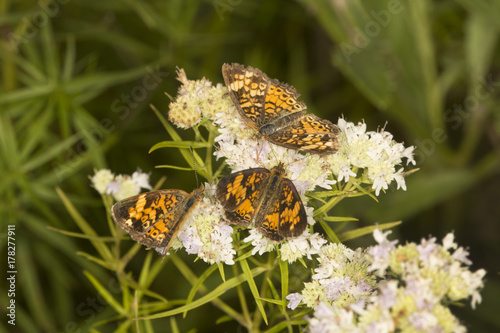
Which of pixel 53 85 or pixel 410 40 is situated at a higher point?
pixel 410 40

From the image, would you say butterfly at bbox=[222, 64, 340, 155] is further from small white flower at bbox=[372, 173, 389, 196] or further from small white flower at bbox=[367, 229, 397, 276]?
small white flower at bbox=[367, 229, 397, 276]

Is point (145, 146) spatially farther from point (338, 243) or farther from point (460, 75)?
point (460, 75)

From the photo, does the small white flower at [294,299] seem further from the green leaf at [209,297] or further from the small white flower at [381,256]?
the small white flower at [381,256]

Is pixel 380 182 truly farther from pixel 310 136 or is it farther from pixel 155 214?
pixel 155 214

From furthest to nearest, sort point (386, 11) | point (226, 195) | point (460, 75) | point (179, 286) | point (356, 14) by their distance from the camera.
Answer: point (460, 75) → point (386, 11) → point (356, 14) → point (179, 286) → point (226, 195)

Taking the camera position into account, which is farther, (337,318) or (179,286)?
(179,286)

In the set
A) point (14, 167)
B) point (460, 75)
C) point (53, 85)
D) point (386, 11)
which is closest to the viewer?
point (14, 167)

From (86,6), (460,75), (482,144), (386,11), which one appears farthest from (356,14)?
(86,6)
